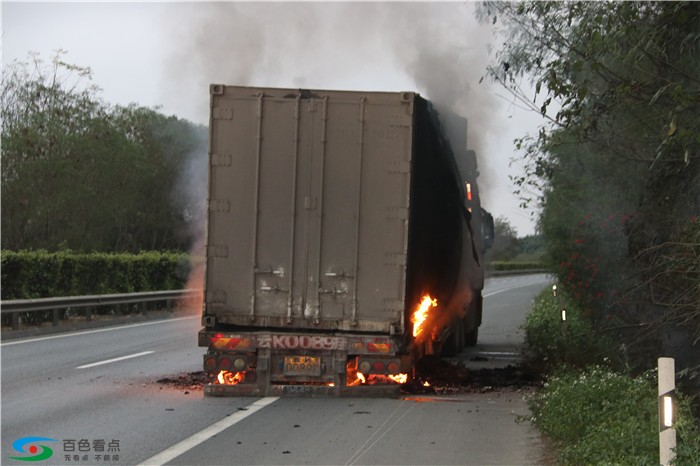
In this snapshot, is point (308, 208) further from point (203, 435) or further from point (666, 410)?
point (666, 410)

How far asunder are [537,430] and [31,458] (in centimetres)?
481

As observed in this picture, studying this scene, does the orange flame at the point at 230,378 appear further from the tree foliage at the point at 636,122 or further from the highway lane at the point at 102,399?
the tree foliage at the point at 636,122

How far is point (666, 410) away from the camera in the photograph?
6332mm

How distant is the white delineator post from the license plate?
5.90 metres

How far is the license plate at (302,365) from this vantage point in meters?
11.9

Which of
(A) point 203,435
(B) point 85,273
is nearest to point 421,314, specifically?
(A) point 203,435

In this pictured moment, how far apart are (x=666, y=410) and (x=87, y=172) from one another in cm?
3760

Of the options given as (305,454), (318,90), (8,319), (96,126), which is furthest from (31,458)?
(96,126)

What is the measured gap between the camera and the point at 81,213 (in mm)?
41656

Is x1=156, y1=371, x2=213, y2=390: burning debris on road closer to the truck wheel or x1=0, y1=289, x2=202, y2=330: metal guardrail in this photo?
the truck wheel

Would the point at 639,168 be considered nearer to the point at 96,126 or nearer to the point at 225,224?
the point at 225,224

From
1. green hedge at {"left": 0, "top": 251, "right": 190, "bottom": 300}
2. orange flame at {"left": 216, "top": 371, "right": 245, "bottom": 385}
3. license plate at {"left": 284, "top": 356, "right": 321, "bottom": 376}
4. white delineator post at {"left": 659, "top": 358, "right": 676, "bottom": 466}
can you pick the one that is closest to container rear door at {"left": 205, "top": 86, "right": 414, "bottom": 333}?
license plate at {"left": 284, "top": 356, "right": 321, "bottom": 376}

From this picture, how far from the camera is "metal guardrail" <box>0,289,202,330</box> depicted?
2158 centimetres

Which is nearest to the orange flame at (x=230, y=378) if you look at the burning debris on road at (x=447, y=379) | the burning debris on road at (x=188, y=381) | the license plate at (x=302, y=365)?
the burning debris on road at (x=447, y=379)
